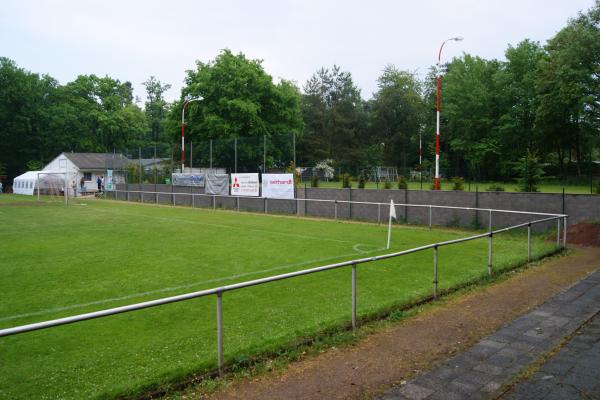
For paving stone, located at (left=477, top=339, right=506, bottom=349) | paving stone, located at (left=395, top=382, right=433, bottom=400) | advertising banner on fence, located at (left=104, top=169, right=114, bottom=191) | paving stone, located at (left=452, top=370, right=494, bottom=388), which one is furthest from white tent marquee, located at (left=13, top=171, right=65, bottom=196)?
paving stone, located at (left=452, top=370, right=494, bottom=388)

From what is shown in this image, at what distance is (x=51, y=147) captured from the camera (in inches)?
2616

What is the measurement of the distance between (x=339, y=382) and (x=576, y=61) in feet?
149

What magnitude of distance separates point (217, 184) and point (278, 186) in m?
5.43

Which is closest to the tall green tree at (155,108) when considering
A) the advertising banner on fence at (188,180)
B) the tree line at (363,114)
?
the tree line at (363,114)


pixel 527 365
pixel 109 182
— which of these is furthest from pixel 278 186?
pixel 109 182

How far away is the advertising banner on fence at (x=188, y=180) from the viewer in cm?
3008

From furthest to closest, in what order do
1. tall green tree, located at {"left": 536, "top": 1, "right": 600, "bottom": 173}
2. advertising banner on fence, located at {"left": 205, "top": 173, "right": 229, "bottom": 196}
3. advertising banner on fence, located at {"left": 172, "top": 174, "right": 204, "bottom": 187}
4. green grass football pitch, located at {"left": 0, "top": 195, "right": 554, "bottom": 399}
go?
tall green tree, located at {"left": 536, "top": 1, "right": 600, "bottom": 173} → advertising banner on fence, located at {"left": 172, "top": 174, "right": 204, "bottom": 187} → advertising banner on fence, located at {"left": 205, "top": 173, "right": 229, "bottom": 196} → green grass football pitch, located at {"left": 0, "top": 195, "right": 554, "bottom": 399}

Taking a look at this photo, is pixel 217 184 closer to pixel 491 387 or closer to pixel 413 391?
pixel 413 391

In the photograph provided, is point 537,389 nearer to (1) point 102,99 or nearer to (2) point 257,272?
(2) point 257,272

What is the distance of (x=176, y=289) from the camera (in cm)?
859

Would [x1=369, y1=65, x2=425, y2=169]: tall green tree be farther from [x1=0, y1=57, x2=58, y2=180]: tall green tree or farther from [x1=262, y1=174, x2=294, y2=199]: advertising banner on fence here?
[x1=0, y1=57, x2=58, y2=180]: tall green tree

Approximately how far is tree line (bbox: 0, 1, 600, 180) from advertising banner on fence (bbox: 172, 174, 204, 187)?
Result: 2.11m

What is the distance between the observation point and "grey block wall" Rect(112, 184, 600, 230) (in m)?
15.7

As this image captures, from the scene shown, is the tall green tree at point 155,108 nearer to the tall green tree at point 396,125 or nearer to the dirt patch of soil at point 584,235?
the tall green tree at point 396,125
